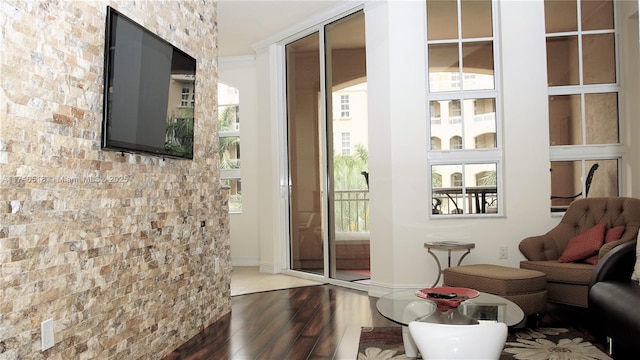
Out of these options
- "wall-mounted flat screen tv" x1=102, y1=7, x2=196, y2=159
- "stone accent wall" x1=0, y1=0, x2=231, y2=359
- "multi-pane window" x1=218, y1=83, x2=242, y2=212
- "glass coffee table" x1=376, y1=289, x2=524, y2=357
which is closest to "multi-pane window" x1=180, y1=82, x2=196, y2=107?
"wall-mounted flat screen tv" x1=102, y1=7, x2=196, y2=159

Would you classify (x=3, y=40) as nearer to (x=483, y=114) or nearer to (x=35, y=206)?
(x=35, y=206)

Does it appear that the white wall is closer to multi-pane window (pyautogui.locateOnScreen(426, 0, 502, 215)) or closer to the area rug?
multi-pane window (pyautogui.locateOnScreen(426, 0, 502, 215))

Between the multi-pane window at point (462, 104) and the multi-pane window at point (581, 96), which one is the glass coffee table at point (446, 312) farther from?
the multi-pane window at point (581, 96)

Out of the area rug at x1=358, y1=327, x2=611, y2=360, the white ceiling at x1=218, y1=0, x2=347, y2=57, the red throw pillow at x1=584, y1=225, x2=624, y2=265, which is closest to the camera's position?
the area rug at x1=358, y1=327, x2=611, y2=360

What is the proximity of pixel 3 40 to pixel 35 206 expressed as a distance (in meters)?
0.68

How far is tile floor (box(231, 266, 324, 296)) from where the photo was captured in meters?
5.49

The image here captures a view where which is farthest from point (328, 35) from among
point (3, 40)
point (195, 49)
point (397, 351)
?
point (3, 40)

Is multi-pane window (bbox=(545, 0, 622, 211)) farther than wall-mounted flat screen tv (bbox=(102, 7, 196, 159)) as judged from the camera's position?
Yes

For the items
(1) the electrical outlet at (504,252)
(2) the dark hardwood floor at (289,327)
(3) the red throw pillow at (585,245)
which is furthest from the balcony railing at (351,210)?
(3) the red throw pillow at (585,245)

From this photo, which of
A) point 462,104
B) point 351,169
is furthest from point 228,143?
point 462,104

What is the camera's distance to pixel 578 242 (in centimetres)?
405

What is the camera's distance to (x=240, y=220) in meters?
7.34

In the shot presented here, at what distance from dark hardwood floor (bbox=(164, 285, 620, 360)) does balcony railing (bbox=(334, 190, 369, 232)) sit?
28.4 inches

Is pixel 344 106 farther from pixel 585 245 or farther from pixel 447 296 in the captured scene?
pixel 447 296
